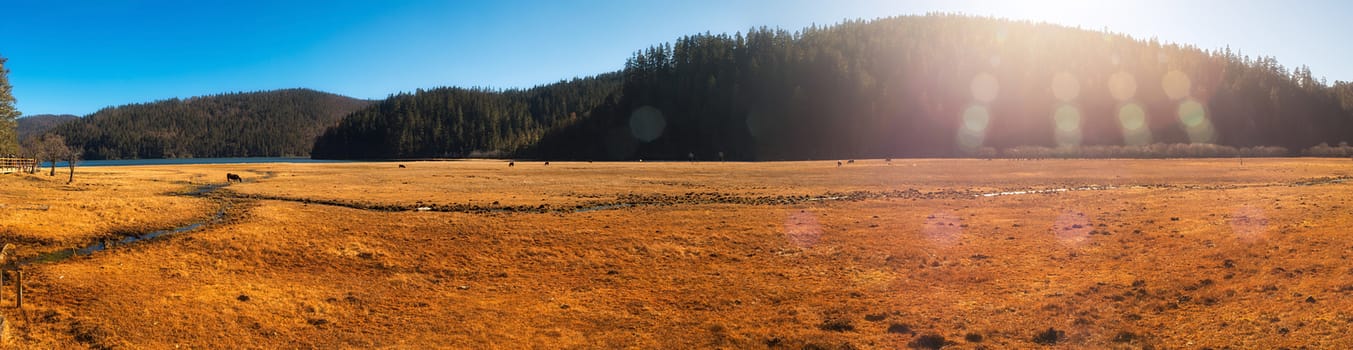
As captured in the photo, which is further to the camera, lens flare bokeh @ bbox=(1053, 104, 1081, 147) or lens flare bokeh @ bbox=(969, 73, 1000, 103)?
lens flare bokeh @ bbox=(969, 73, 1000, 103)

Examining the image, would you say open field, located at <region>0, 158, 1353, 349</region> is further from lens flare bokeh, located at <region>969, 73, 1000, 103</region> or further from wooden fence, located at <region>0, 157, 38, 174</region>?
lens flare bokeh, located at <region>969, 73, 1000, 103</region>

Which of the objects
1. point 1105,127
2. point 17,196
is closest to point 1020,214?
point 17,196

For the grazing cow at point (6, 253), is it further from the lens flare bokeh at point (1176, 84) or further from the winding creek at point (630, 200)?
the lens flare bokeh at point (1176, 84)

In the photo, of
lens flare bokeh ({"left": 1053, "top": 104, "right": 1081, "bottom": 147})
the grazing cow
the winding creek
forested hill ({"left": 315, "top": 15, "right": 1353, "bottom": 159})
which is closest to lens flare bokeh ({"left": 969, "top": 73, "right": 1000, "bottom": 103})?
forested hill ({"left": 315, "top": 15, "right": 1353, "bottom": 159})

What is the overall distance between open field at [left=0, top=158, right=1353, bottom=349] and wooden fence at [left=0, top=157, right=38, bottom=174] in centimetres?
2838

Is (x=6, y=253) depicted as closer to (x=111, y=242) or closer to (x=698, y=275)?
(x=111, y=242)

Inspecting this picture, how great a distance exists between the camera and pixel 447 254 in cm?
2342

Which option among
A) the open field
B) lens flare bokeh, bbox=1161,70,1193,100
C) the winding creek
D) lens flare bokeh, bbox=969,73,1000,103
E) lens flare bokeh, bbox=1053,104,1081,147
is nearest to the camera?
the open field

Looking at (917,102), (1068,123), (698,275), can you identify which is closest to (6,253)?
(698,275)

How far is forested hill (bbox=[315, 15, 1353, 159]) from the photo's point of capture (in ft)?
494

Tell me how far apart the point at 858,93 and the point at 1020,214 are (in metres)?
131

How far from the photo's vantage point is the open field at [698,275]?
13797 mm

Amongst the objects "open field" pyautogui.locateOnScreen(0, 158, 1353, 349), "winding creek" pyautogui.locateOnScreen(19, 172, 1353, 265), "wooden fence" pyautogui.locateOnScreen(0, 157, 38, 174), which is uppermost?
"wooden fence" pyautogui.locateOnScreen(0, 157, 38, 174)

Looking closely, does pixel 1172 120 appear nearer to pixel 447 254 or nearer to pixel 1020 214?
pixel 1020 214
